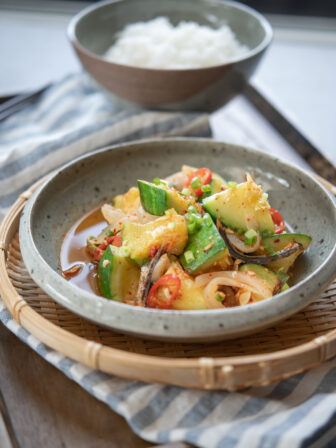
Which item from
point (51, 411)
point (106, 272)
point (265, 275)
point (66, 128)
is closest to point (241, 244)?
point (265, 275)

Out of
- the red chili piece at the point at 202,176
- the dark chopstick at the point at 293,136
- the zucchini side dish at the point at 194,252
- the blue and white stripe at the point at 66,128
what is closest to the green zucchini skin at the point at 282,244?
the zucchini side dish at the point at 194,252

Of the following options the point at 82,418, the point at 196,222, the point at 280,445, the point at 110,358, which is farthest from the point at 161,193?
the point at 280,445

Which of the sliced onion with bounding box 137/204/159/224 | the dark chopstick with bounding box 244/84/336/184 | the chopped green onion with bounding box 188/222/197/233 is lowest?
the dark chopstick with bounding box 244/84/336/184

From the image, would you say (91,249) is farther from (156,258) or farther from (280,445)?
(280,445)

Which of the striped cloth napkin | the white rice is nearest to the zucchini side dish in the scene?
the striped cloth napkin

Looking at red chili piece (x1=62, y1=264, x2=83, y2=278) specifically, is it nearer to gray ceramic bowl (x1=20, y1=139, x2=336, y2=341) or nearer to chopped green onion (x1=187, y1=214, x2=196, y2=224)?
gray ceramic bowl (x1=20, y1=139, x2=336, y2=341)

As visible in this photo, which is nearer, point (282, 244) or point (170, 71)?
point (282, 244)

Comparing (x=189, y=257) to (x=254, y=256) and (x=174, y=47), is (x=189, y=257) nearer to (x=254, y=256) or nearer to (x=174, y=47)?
(x=254, y=256)
